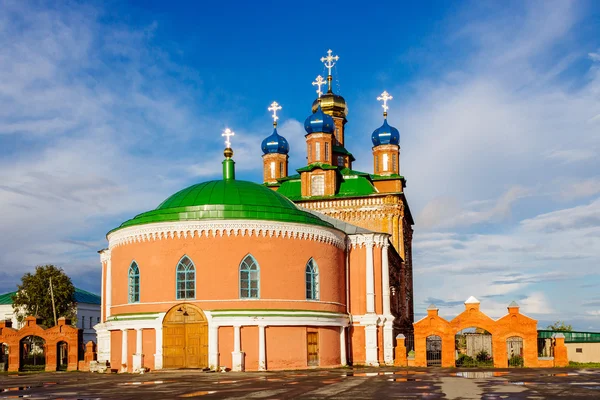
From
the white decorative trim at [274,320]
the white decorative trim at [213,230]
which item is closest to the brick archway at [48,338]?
the white decorative trim at [213,230]

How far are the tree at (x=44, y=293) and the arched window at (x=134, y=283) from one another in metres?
29.1

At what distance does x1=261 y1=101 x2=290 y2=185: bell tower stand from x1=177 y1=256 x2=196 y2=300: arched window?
2446cm

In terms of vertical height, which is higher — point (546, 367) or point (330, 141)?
point (330, 141)

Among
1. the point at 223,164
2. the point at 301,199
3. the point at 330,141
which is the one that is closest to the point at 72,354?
the point at 223,164

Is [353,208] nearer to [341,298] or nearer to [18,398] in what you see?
[341,298]

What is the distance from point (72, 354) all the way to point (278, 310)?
1262cm

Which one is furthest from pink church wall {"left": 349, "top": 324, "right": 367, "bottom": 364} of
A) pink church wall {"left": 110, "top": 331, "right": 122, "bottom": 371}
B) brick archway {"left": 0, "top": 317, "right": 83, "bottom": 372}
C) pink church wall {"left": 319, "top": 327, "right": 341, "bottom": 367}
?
brick archway {"left": 0, "top": 317, "right": 83, "bottom": 372}

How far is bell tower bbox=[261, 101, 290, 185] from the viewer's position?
180 ft

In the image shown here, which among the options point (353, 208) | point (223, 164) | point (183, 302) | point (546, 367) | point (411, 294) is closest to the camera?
point (183, 302)

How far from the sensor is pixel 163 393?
18.6m

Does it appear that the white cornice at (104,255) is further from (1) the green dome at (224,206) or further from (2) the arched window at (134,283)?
(2) the arched window at (134,283)

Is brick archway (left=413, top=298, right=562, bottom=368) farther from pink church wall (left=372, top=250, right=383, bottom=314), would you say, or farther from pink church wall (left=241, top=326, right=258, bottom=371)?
pink church wall (left=241, top=326, right=258, bottom=371)

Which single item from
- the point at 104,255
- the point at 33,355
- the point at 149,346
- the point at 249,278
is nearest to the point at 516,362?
the point at 249,278

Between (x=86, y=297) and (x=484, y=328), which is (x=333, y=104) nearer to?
(x=484, y=328)
